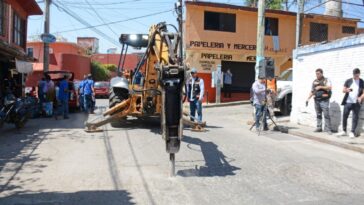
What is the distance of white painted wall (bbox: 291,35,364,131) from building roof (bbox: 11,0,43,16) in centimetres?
1373

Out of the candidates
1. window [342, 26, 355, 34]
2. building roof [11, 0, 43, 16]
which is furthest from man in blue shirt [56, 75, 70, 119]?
window [342, 26, 355, 34]

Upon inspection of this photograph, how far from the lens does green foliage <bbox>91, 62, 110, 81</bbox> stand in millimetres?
49756

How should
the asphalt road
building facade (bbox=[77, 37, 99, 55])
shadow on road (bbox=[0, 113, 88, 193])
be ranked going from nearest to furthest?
1. the asphalt road
2. shadow on road (bbox=[0, 113, 88, 193])
3. building facade (bbox=[77, 37, 99, 55])

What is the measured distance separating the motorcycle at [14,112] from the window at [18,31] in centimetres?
952

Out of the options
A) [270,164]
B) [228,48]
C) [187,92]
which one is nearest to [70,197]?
[270,164]

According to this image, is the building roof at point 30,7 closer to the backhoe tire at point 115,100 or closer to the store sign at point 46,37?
the store sign at point 46,37

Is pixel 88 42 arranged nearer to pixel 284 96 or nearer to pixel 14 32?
pixel 14 32

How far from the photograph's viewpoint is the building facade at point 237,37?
2861 cm

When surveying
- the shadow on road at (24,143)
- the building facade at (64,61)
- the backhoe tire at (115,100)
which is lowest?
the shadow on road at (24,143)

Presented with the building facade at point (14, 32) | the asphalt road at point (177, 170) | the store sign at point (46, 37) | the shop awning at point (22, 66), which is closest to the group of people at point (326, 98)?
the asphalt road at point (177, 170)

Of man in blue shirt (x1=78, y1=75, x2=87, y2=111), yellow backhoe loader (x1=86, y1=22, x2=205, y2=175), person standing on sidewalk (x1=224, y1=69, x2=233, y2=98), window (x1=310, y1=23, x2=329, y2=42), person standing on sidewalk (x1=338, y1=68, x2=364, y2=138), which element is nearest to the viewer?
yellow backhoe loader (x1=86, y1=22, x2=205, y2=175)

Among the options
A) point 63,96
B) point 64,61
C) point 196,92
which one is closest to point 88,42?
point 64,61

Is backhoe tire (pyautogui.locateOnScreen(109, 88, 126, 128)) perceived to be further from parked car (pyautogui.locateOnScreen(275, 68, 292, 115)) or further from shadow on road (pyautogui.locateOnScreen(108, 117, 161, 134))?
parked car (pyautogui.locateOnScreen(275, 68, 292, 115))

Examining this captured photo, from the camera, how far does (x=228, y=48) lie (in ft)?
97.4
